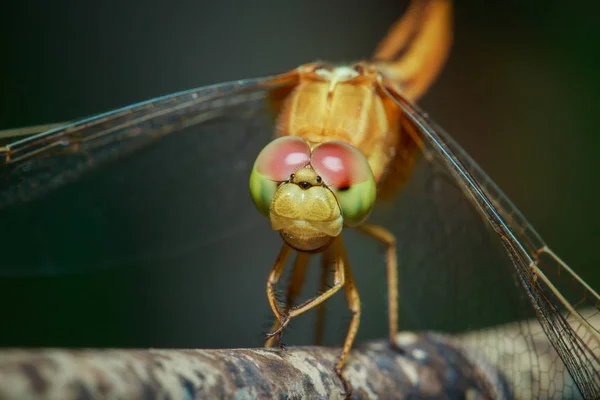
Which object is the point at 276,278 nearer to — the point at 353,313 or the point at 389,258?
the point at 353,313

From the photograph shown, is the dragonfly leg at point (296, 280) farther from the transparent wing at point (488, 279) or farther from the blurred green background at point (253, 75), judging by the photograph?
the blurred green background at point (253, 75)

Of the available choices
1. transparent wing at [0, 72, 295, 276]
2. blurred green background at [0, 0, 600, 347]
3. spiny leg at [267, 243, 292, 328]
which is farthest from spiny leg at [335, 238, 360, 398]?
blurred green background at [0, 0, 600, 347]

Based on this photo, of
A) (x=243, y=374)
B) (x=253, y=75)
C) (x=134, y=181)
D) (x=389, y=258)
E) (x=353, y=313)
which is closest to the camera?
(x=243, y=374)

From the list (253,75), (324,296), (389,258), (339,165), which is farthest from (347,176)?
(253,75)

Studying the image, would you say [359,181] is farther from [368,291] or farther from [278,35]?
[278,35]

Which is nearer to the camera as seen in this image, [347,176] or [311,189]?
[311,189]

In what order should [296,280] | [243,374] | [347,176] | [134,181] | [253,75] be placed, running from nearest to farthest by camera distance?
[243,374]
[347,176]
[296,280]
[134,181]
[253,75]

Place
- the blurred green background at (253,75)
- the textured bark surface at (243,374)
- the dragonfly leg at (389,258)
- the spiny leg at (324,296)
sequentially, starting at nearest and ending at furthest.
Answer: the textured bark surface at (243,374) < the spiny leg at (324,296) < the dragonfly leg at (389,258) < the blurred green background at (253,75)

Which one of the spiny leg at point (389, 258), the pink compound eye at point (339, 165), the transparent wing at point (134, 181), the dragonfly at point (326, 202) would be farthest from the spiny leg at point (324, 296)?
the transparent wing at point (134, 181)

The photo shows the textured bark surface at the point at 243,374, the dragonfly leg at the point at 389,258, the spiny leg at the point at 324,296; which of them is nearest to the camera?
the textured bark surface at the point at 243,374
